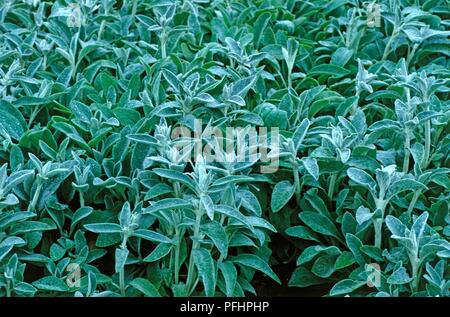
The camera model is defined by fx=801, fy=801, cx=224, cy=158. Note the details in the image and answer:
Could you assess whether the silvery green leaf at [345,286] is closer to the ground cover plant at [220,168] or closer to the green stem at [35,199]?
the ground cover plant at [220,168]

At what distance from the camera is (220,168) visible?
1998 mm

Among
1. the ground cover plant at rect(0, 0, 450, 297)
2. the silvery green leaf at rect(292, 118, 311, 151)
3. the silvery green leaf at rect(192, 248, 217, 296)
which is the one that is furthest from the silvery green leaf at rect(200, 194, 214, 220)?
the silvery green leaf at rect(292, 118, 311, 151)

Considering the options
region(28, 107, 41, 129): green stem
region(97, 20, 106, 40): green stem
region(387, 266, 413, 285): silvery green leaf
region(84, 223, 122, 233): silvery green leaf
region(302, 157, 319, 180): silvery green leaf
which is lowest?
region(387, 266, 413, 285): silvery green leaf

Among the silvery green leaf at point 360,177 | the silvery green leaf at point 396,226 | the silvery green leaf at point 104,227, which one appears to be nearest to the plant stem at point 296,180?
the silvery green leaf at point 360,177

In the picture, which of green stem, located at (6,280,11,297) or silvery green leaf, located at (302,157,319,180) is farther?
silvery green leaf, located at (302,157,319,180)

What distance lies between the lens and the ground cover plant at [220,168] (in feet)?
6.36

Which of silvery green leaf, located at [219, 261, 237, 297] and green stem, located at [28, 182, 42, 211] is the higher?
green stem, located at [28, 182, 42, 211]

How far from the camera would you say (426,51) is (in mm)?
2752

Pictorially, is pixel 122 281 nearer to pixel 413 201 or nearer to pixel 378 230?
pixel 378 230

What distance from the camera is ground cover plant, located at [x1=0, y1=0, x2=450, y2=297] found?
194 cm

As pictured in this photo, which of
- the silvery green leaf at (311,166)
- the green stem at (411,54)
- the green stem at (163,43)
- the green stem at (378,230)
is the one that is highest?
the green stem at (163,43)

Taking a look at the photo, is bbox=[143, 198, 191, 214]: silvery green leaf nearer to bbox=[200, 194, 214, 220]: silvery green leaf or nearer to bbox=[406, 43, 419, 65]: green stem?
bbox=[200, 194, 214, 220]: silvery green leaf
